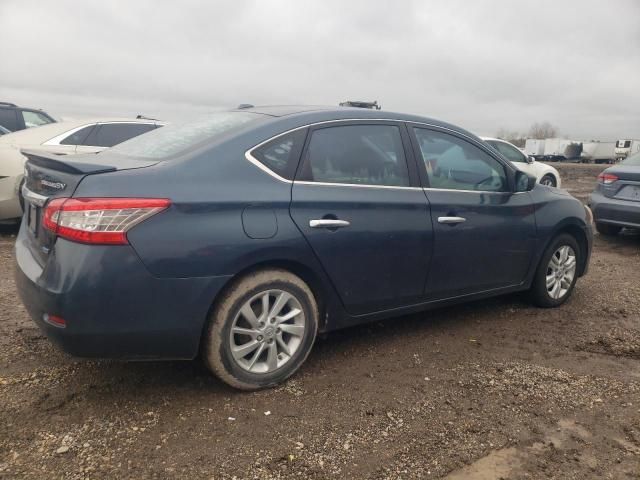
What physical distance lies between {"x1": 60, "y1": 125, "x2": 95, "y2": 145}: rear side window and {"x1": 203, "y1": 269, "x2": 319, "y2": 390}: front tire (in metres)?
5.47

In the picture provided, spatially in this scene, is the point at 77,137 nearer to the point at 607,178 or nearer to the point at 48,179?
the point at 48,179

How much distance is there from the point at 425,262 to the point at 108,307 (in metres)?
2.04

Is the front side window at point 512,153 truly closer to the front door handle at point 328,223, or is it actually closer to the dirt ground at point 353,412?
the dirt ground at point 353,412

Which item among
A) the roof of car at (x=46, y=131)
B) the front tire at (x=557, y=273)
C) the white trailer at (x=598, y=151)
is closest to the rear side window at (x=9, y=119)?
the roof of car at (x=46, y=131)

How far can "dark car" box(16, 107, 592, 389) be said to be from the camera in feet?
8.58

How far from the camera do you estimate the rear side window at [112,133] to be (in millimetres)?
7562

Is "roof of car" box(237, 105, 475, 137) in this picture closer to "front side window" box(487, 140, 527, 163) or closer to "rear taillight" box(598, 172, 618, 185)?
"rear taillight" box(598, 172, 618, 185)

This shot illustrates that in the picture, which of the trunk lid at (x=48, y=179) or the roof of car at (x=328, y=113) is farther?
the roof of car at (x=328, y=113)

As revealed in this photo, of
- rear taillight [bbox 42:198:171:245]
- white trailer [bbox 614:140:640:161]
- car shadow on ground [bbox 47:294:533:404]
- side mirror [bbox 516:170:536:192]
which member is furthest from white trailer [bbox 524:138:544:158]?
rear taillight [bbox 42:198:171:245]

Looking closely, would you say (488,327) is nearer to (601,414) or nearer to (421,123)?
(601,414)

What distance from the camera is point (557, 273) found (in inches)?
187

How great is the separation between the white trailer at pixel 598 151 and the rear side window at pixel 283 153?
55.7 m

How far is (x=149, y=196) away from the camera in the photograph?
2.67 metres

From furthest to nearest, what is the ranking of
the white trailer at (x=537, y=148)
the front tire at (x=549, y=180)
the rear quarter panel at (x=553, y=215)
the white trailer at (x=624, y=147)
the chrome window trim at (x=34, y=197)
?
the white trailer at (x=537, y=148) → the white trailer at (x=624, y=147) → the front tire at (x=549, y=180) → the rear quarter panel at (x=553, y=215) → the chrome window trim at (x=34, y=197)
